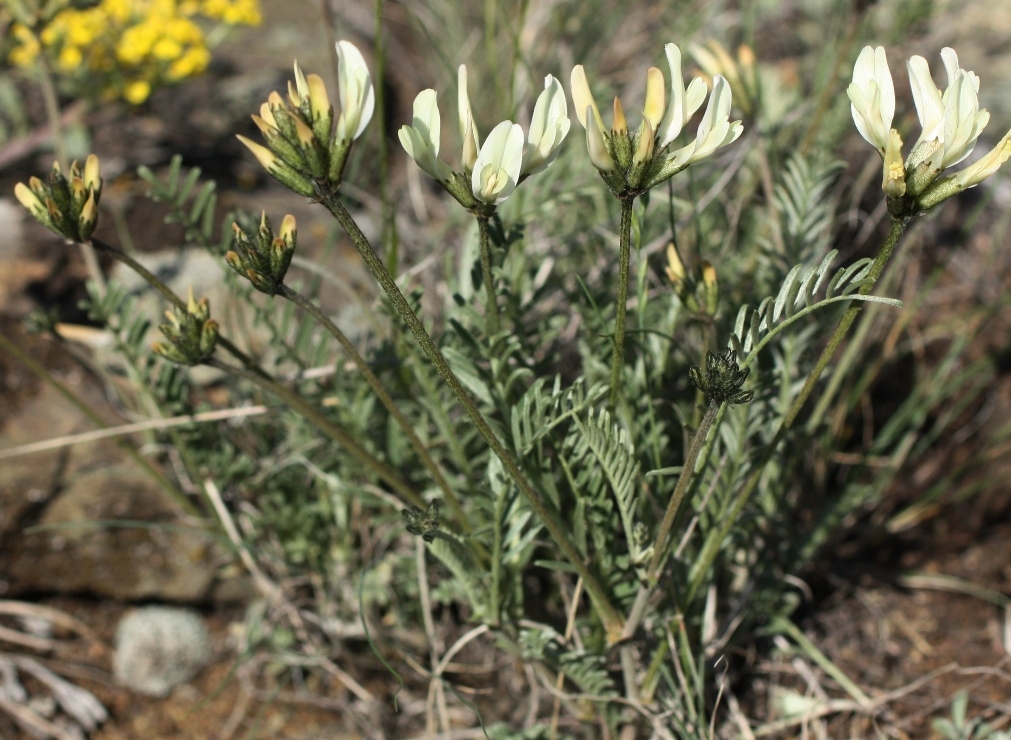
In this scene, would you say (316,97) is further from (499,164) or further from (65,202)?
(65,202)

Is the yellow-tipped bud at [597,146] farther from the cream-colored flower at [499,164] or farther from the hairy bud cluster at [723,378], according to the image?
the hairy bud cluster at [723,378]

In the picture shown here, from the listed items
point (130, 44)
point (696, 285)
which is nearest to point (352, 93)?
point (696, 285)

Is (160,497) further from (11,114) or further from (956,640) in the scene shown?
(956,640)

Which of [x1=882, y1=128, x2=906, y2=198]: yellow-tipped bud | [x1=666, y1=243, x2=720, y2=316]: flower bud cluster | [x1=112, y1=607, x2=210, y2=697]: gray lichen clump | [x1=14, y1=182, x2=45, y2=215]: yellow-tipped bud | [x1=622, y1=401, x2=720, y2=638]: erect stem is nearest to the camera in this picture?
[x1=882, y1=128, x2=906, y2=198]: yellow-tipped bud

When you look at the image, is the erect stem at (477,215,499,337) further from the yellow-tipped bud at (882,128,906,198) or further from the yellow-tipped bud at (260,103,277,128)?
the yellow-tipped bud at (882,128,906,198)

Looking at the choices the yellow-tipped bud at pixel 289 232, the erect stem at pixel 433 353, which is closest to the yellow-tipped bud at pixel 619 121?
the erect stem at pixel 433 353

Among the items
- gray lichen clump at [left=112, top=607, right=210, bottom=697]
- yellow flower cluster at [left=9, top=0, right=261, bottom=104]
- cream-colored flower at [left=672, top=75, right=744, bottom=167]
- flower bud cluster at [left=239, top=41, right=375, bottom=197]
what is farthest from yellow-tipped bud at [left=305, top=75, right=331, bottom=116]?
yellow flower cluster at [left=9, top=0, right=261, bottom=104]
